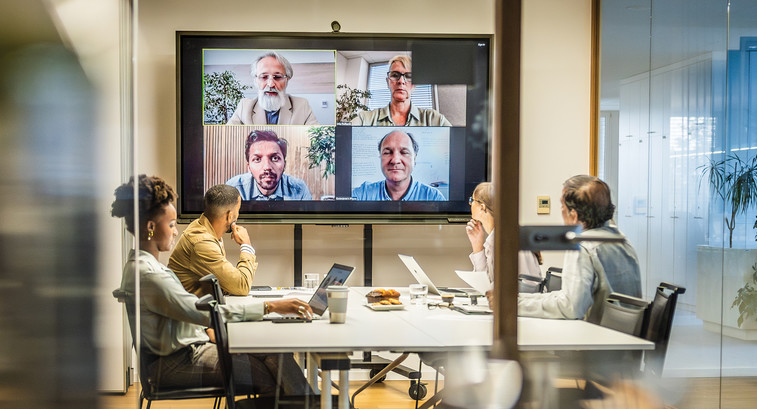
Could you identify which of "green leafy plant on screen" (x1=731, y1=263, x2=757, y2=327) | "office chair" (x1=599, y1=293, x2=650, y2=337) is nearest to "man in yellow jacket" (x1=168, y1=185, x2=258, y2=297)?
"office chair" (x1=599, y1=293, x2=650, y2=337)

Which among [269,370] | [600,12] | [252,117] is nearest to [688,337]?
[600,12]

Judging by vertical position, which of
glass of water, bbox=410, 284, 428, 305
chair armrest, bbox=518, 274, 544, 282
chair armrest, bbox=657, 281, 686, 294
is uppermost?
chair armrest, bbox=518, 274, 544, 282

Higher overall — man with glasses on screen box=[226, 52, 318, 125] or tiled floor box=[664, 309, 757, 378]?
man with glasses on screen box=[226, 52, 318, 125]

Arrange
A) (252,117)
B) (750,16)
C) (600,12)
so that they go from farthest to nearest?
(750,16)
(252,117)
(600,12)

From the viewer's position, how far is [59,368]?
2.42 metres

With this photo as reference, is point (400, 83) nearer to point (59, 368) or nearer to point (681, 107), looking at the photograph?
point (681, 107)

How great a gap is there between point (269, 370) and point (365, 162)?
892mm

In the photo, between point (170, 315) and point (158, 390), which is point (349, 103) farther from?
point (158, 390)

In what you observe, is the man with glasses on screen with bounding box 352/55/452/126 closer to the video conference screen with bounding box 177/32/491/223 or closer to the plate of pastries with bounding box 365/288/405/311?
the video conference screen with bounding box 177/32/491/223

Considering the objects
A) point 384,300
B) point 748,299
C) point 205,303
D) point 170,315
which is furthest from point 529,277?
point 170,315

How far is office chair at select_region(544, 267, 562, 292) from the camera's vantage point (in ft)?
6.95

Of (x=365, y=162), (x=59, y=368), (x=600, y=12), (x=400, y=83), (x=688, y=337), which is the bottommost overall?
(x=59, y=368)

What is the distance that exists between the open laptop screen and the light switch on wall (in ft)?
2.88

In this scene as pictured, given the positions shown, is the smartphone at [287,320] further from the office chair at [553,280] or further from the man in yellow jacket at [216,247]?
the office chair at [553,280]
